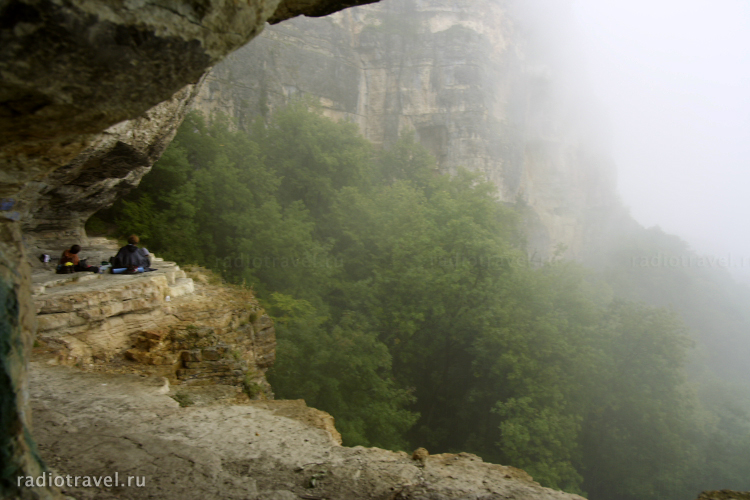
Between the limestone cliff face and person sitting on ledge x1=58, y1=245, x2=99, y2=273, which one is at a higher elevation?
the limestone cliff face

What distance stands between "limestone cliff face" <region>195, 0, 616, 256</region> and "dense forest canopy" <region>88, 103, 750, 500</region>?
960 cm

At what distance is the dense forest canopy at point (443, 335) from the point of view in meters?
12.6

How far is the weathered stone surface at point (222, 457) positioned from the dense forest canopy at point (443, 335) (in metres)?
7.56

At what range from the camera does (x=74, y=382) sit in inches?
164

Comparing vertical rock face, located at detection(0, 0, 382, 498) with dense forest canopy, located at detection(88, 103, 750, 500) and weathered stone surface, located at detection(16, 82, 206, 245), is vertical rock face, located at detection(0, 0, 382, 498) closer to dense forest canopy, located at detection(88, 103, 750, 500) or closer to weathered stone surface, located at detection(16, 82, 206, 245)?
weathered stone surface, located at detection(16, 82, 206, 245)

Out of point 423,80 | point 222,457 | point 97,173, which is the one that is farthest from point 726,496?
point 423,80

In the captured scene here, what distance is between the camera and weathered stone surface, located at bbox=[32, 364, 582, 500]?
2945 mm

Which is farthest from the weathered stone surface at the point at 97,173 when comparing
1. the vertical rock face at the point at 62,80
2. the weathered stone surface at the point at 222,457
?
the vertical rock face at the point at 62,80

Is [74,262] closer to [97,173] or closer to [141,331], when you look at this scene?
[97,173]

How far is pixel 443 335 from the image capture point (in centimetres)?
1542

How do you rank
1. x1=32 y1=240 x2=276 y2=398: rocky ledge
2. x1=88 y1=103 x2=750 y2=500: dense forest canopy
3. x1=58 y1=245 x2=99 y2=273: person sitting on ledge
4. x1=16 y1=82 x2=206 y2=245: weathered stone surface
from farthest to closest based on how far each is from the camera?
x1=88 y1=103 x2=750 y2=500: dense forest canopy, x1=58 y1=245 x2=99 y2=273: person sitting on ledge, x1=16 y1=82 x2=206 y2=245: weathered stone surface, x1=32 y1=240 x2=276 y2=398: rocky ledge

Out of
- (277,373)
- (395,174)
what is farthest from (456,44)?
(277,373)

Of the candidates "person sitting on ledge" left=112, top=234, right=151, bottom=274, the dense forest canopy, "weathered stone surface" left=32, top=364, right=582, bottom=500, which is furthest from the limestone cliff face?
"weathered stone surface" left=32, top=364, right=582, bottom=500

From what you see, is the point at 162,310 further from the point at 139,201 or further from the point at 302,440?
the point at 139,201
